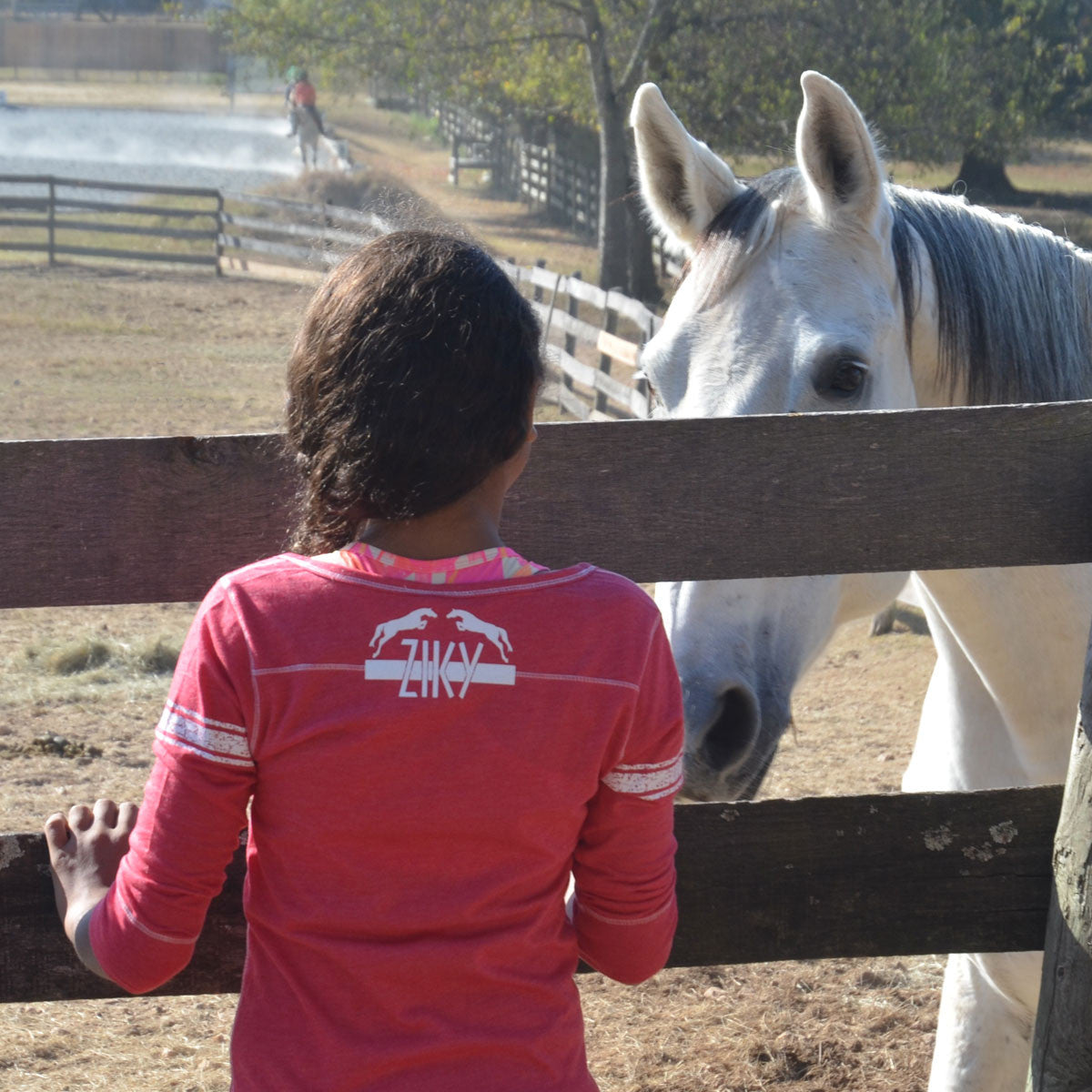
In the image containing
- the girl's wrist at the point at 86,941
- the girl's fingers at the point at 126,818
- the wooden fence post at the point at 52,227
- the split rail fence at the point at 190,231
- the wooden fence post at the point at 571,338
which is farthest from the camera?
the wooden fence post at the point at 52,227

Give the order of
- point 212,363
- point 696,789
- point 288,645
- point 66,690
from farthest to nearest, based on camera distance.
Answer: point 212,363
point 66,690
point 696,789
point 288,645

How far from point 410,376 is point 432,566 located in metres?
0.18

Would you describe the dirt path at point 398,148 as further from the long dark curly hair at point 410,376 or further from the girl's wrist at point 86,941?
the girl's wrist at point 86,941

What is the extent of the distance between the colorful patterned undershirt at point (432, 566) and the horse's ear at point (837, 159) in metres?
1.28

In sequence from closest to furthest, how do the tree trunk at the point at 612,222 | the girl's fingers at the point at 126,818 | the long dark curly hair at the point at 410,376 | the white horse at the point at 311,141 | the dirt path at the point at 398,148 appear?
1. the long dark curly hair at the point at 410,376
2. the girl's fingers at the point at 126,818
3. the tree trunk at the point at 612,222
4. the dirt path at the point at 398,148
5. the white horse at the point at 311,141

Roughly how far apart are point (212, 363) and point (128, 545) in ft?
42.6

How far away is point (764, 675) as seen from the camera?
1954 millimetres

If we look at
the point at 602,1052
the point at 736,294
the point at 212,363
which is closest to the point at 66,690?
the point at 602,1052

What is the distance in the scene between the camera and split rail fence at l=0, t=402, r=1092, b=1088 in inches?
58.2

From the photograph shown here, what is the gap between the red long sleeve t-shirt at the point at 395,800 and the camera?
1125 millimetres

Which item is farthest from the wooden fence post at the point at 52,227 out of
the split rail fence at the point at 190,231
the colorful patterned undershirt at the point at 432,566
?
the colorful patterned undershirt at the point at 432,566

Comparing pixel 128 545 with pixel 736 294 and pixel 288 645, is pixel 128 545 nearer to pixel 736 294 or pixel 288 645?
pixel 288 645

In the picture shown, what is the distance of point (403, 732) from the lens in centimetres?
113

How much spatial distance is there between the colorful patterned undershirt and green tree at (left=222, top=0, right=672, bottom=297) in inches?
624
